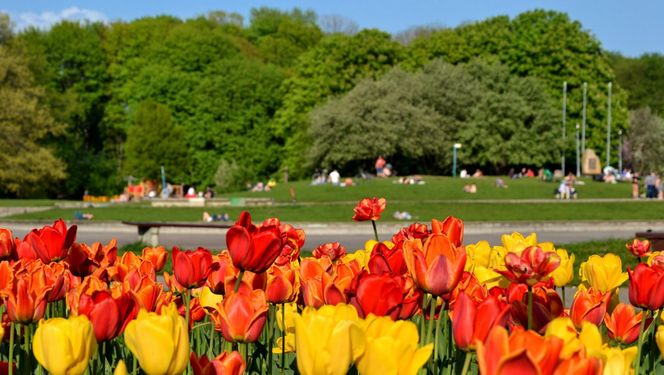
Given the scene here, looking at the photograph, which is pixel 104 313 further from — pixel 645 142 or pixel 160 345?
pixel 645 142

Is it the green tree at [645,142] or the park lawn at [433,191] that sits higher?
the green tree at [645,142]

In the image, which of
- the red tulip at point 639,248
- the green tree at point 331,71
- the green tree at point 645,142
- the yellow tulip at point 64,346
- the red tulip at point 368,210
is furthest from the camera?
the green tree at point 645,142

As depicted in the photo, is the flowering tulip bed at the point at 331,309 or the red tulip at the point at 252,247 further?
the red tulip at the point at 252,247

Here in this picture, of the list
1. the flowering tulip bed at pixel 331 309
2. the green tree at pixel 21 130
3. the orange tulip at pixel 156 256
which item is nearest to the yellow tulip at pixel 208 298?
the flowering tulip bed at pixel 331 309

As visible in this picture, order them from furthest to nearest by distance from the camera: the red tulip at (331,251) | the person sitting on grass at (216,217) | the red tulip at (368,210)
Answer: the person sitting on grass at (216,217)
the red tulip at (368,210)
the red tulip at (331,251)

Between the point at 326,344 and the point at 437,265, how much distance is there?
30.0 inches

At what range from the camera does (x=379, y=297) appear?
2.68 metres

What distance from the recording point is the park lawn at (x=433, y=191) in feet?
137

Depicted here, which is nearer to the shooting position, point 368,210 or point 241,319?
point 241,319

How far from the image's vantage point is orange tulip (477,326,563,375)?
1.64 metres

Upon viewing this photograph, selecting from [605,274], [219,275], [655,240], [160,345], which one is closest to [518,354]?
[160,345]

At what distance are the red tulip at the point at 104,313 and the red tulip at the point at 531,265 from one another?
41.7 inches

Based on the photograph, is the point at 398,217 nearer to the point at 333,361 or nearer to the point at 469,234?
the point at 469,234

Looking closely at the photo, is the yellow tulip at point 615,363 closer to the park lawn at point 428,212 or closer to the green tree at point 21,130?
the park lawn at point 428,212
